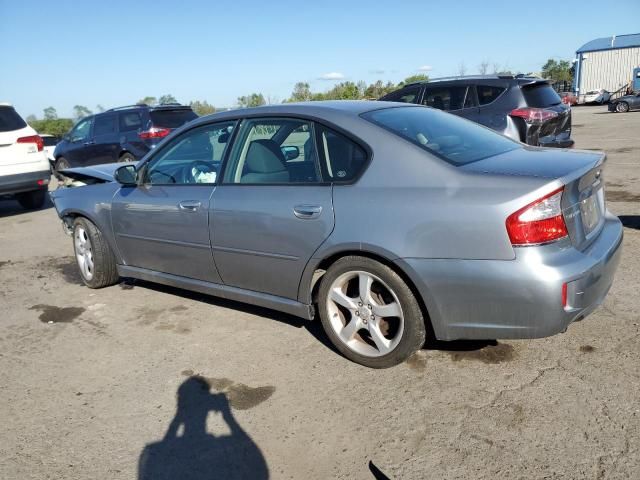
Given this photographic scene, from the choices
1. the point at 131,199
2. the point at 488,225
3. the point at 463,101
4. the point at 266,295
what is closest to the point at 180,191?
the point at 131,199

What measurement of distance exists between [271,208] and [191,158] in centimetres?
119

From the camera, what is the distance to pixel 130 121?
37.1ft

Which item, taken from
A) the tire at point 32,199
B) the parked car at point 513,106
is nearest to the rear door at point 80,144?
the tire at point 32,199

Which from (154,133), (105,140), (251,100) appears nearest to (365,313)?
(154,133)

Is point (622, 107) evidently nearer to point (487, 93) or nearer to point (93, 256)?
point (487, 93)

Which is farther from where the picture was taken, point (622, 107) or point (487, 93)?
point (622, 107)

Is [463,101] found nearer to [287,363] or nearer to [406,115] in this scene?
[406,115]

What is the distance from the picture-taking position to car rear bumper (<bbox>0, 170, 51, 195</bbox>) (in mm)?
8570

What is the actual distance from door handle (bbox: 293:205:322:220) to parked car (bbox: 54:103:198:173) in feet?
26.9

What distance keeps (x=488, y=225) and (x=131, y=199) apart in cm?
302

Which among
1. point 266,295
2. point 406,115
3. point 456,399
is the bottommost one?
point 456,399

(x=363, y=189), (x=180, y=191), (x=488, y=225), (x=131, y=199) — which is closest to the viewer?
(x=488, y=225)

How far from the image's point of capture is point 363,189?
3.12 metres

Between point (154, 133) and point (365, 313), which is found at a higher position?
point (154, 133)
